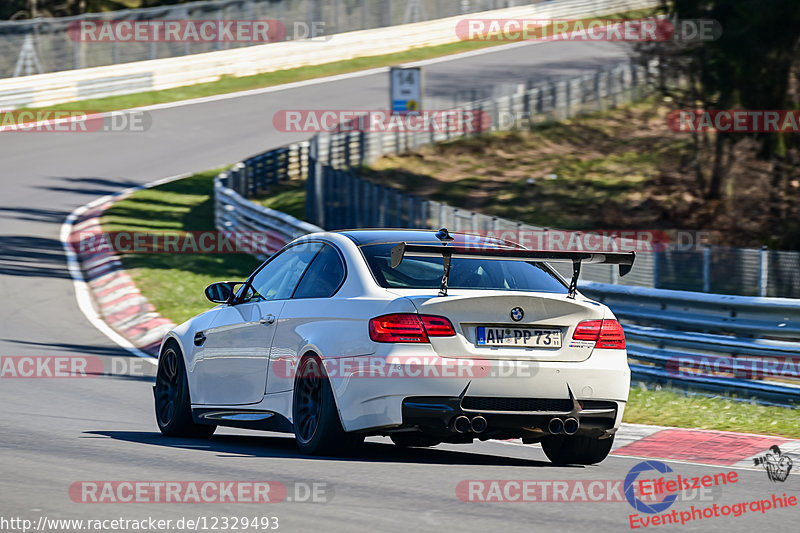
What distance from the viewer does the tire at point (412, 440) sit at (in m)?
8.07

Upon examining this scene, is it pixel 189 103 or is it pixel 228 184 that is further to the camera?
pixel 189 103

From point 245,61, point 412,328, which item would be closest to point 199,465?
point 412,328

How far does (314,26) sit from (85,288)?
98.8 feet

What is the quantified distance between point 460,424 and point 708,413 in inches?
163

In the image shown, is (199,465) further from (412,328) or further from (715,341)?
(715,341)

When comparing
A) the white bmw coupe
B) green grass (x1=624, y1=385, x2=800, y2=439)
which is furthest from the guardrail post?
the white bmw coupe

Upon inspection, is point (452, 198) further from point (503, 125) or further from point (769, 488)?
point (769, 488)

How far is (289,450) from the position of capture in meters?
8.89

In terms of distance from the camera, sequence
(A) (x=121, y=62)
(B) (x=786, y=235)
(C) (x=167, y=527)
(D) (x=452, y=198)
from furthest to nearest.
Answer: (A) (x=121, y=62), (D) (x=452, y=198), (B) (x=786, y=235), (C) (x=167, y=527)

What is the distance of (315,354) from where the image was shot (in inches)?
323

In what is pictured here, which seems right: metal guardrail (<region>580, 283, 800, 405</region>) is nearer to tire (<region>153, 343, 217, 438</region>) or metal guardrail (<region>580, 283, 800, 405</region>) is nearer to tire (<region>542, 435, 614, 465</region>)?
tire (<region>542, 435, 614, 465</region>)

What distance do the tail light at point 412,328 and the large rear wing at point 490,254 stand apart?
206 mm

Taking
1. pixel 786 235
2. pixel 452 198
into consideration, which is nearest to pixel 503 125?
pixel 452 198

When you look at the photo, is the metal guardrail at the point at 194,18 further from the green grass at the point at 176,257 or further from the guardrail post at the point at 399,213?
the guardrail post at the point at 399,213
